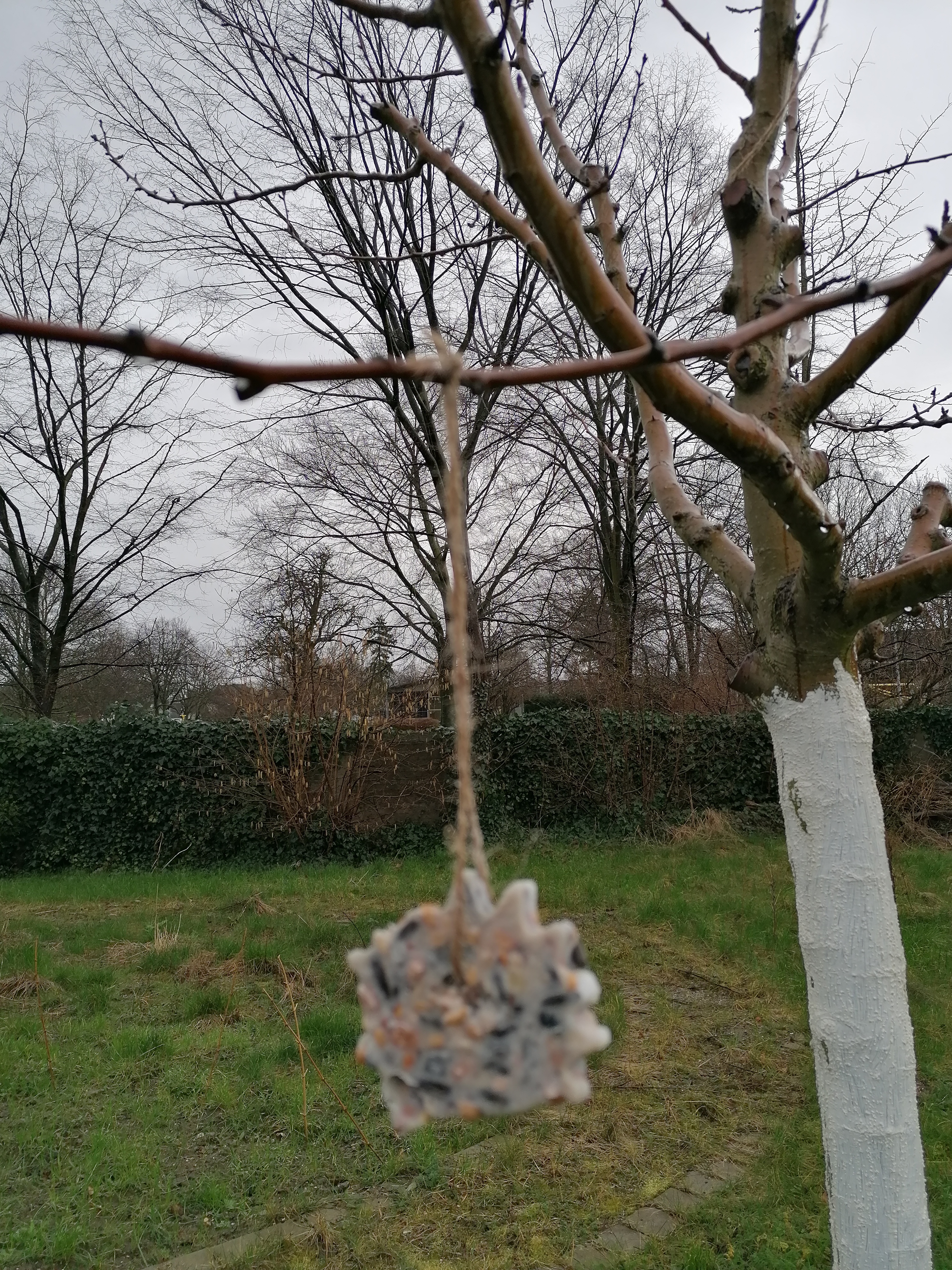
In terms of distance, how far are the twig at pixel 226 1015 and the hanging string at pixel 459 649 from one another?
3.53 metres

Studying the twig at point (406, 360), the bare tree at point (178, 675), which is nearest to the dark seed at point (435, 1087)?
the twig at point (406, 360)

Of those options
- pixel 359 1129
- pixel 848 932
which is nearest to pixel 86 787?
pixel 359 1129

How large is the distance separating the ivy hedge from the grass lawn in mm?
2593

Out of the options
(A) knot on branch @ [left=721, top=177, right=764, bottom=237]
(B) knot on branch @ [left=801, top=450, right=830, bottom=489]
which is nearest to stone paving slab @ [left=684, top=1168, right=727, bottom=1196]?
(B) knot on branch @ [left=801, top=450, right=830, bottom=489]

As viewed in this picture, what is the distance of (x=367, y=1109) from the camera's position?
11.6ft

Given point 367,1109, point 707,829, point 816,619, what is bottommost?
point 367,1109

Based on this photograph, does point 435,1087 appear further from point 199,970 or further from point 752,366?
point 199,970

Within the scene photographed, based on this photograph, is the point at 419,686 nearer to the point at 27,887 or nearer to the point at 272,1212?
the point at 27,887

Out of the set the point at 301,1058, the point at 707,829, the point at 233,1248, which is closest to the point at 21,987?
the point at 301,1058

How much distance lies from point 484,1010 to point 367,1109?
127 inches

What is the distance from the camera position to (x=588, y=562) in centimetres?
1306

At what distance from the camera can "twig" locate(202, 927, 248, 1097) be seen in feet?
12.0

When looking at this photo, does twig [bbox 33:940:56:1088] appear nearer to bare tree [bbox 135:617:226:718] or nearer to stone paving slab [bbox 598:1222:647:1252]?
stone paving slab [bbox 598:1222:647:1252]

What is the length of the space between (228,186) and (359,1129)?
1045 centimetres
